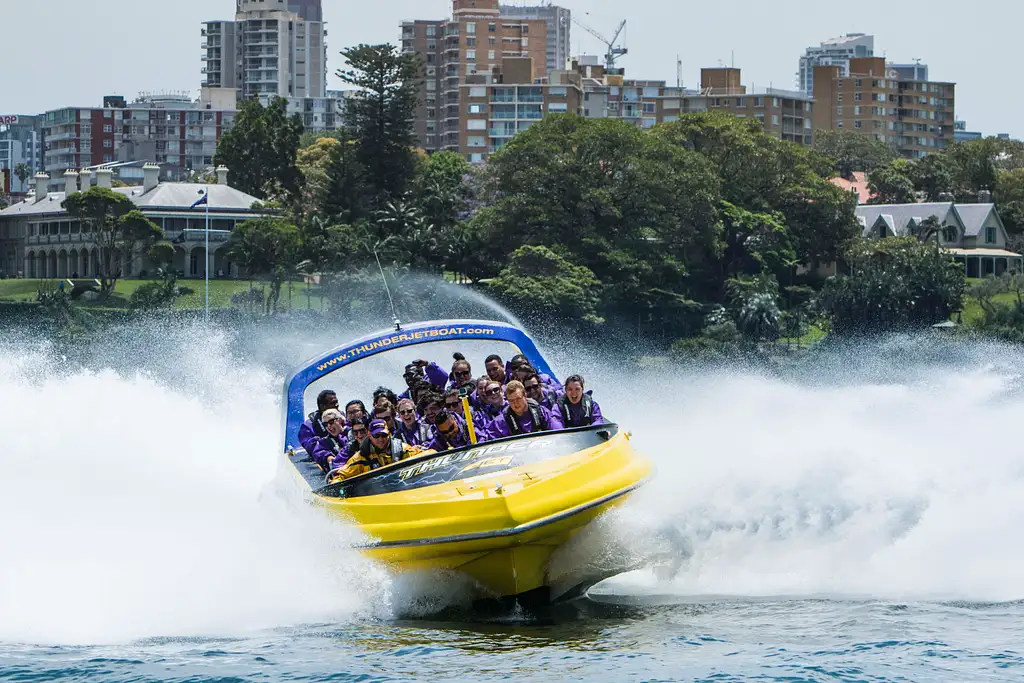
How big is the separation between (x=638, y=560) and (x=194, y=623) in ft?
11.7

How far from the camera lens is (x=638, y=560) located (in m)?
13.1

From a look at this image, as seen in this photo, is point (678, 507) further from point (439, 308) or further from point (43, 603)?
point (439, 308)

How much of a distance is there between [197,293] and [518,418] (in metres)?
65.3

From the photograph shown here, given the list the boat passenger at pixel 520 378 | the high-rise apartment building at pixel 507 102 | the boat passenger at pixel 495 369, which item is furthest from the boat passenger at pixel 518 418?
the high-rise apartment building at pixel 507 102

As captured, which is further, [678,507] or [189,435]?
[189,435]

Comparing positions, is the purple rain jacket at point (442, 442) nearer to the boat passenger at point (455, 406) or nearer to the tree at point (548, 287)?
the boat passenger at point (455, 406)

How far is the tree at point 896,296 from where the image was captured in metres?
63.0

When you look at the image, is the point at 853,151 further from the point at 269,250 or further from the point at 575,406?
the point at 575,406

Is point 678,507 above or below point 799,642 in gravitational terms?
above

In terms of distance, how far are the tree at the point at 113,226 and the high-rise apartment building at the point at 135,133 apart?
324 ft

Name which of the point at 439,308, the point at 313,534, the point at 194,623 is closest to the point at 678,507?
the point at 313,534

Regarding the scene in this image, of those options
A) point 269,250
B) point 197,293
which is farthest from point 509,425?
point 197,293

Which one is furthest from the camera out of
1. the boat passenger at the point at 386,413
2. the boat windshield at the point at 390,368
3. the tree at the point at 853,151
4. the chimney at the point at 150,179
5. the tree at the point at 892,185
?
the tree at the point at 853,151

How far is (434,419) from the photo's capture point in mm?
13422
